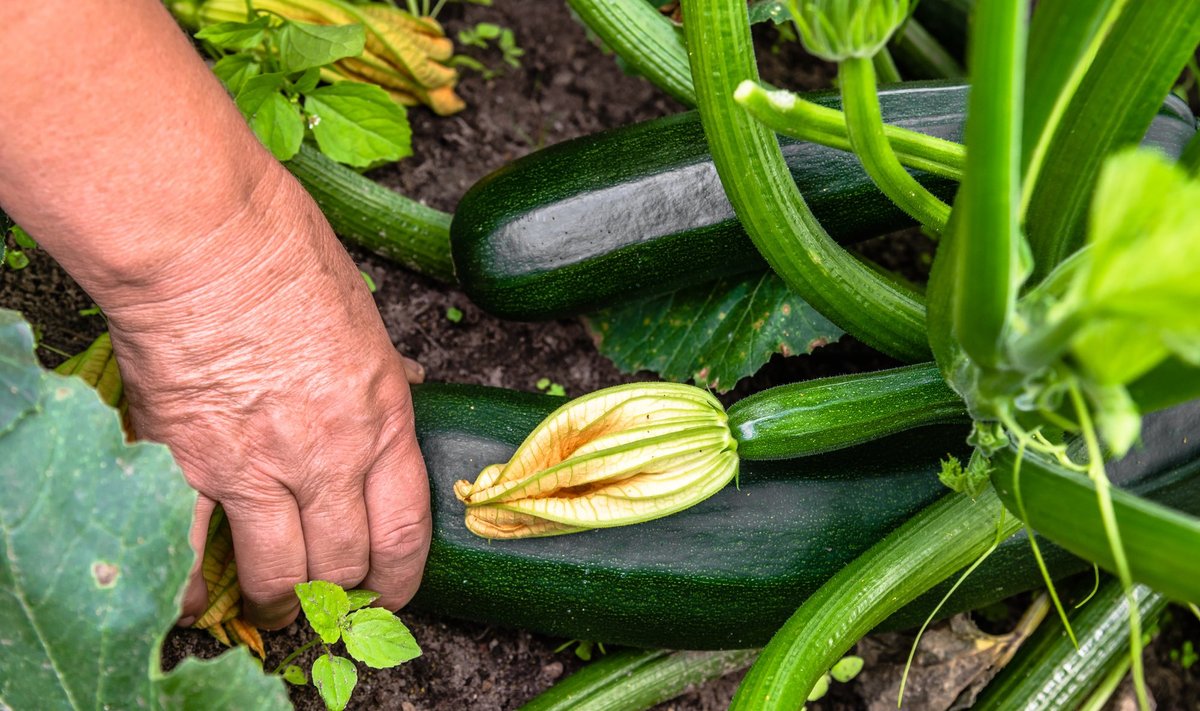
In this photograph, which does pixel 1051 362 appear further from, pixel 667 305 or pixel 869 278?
pixel 667 305

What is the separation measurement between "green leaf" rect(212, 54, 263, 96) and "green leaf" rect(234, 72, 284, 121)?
5cm

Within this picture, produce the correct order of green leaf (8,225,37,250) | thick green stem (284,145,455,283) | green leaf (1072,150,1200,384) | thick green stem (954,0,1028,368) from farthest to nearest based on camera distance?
thick green stem (284,145,455,283) → green leaf (8,225,37,250) → thick green stem (954,0,1028,368) → green leaf (1072,150,1200,384)

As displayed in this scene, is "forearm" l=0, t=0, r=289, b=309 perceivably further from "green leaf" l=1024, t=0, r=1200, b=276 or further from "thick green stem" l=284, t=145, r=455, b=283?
"green leaf" l=1024, t=0, r=1200, b=276

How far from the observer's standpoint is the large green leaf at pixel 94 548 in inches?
45.8

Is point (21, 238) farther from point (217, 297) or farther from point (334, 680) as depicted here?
point (334, 680)

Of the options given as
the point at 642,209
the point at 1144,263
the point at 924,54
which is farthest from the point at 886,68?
the point at 1144,263

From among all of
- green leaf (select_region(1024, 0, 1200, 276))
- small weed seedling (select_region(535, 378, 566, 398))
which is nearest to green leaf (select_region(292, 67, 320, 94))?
small weed seedling (select_region(535, 378, 566, 398))

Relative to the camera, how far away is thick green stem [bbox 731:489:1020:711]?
1427 mm

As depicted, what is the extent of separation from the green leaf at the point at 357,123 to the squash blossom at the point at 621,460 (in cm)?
74

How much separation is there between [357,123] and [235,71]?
0.23m

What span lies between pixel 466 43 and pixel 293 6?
42cm

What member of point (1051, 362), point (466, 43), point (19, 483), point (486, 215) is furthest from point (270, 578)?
point (466, 43)

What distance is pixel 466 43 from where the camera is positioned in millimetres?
2426

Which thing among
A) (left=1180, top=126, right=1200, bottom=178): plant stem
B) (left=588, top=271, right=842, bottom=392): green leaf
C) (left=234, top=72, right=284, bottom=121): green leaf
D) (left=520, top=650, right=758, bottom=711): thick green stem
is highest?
(left=1180, top=126, right=1200, bottom=178): plant stem
